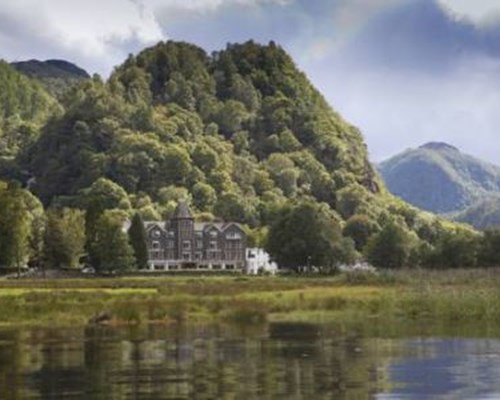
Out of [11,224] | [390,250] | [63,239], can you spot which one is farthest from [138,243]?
[390,250]

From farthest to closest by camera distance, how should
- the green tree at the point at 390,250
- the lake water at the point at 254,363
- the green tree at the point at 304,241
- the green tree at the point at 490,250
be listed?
the green tree at the point at 390,250 → the green tree at the point at 304,241 → the green tree at the point at 490,250 → the lake water at the point at 254,363

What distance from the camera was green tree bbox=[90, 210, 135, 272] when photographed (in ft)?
484

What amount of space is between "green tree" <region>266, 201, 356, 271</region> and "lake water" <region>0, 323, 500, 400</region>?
96.3 meters

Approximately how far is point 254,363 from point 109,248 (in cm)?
10837

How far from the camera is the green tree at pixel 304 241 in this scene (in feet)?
515

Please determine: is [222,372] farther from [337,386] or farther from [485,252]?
[485,252]

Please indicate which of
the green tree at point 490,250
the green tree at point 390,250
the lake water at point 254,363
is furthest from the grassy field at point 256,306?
the green tree at point 390,250

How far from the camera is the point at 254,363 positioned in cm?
4150

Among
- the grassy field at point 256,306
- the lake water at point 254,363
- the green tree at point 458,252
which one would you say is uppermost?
the green tree at point 458,252

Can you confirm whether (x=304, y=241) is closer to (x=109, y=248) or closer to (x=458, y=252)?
(x=458, y=252)

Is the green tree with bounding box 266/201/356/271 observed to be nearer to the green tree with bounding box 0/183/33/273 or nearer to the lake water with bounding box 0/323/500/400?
the green tree with bounding box 0/183/33/273

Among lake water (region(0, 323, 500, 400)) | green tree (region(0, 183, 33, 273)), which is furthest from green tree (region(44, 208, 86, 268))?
lake water (region(0, 323, 500, 400))

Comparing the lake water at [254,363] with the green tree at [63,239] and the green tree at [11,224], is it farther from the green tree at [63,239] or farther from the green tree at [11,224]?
the green tree at [63,239]

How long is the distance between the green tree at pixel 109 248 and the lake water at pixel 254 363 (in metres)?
87.6
